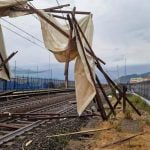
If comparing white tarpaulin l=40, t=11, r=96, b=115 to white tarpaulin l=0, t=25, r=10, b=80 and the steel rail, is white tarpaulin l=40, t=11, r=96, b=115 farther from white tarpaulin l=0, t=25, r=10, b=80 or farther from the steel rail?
the steel rail

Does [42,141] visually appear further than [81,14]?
No

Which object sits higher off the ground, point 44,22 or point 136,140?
point 44,22

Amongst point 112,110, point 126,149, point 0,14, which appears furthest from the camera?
point 112,110

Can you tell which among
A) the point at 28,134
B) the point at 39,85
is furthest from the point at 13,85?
the point at 28,134

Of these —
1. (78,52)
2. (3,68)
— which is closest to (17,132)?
(3,68)

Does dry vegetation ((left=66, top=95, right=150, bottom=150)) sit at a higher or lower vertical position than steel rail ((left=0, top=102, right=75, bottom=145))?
lower

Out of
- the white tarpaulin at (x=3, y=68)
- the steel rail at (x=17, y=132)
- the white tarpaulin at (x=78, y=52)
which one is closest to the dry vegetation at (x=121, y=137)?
the white tarpaulin at (x=78, y=52)

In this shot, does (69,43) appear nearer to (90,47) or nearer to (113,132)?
(90,47)

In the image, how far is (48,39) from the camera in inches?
576

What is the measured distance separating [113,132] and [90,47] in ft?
10.5

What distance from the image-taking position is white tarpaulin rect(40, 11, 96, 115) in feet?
45.9

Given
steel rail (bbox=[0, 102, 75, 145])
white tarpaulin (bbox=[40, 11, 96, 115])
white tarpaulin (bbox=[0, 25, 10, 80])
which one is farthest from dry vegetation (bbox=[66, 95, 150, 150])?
white tarpaulin (bbox=[0, 25, 10, 80])

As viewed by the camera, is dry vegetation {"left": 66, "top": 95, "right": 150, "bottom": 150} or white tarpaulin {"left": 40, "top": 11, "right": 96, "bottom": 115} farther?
white tarpaulin {"left": 40, "top": 11, "right": 96, "bottom": 115}

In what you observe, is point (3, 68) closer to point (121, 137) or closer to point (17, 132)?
point (17, 132)
